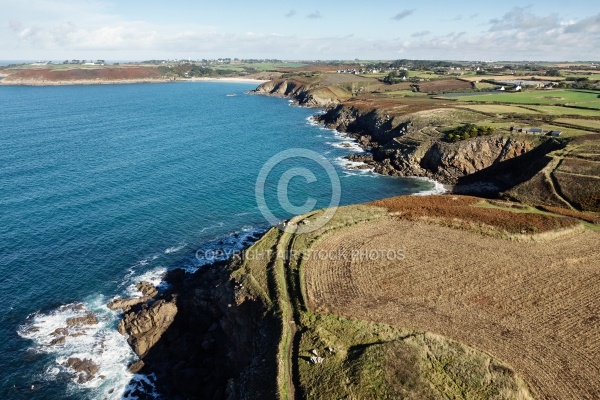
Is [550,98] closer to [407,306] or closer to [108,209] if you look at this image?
[407,306]

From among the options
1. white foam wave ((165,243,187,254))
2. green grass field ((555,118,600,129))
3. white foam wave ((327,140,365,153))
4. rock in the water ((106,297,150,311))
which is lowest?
rock in the water ((106,297,150,311))

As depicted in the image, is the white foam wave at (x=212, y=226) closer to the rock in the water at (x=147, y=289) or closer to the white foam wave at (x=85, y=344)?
the rock in the water at (x=147, y=289)

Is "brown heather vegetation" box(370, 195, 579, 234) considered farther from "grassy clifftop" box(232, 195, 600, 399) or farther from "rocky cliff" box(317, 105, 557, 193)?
"rocky cliff" box(317, 105, 557, 193)

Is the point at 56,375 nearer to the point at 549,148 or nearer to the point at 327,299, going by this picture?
the point at 327,299

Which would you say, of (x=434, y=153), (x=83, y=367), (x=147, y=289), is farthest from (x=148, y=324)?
(x=434, y=153)

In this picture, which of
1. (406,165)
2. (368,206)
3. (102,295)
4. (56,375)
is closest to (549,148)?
(406,165)

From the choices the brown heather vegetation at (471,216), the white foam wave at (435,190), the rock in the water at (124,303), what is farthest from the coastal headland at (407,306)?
the white foam wave at (435,190)

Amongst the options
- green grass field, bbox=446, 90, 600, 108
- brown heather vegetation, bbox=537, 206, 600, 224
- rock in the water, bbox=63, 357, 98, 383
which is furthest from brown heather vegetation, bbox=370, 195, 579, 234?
green grass field, bbox=446, 90, 600, 108
